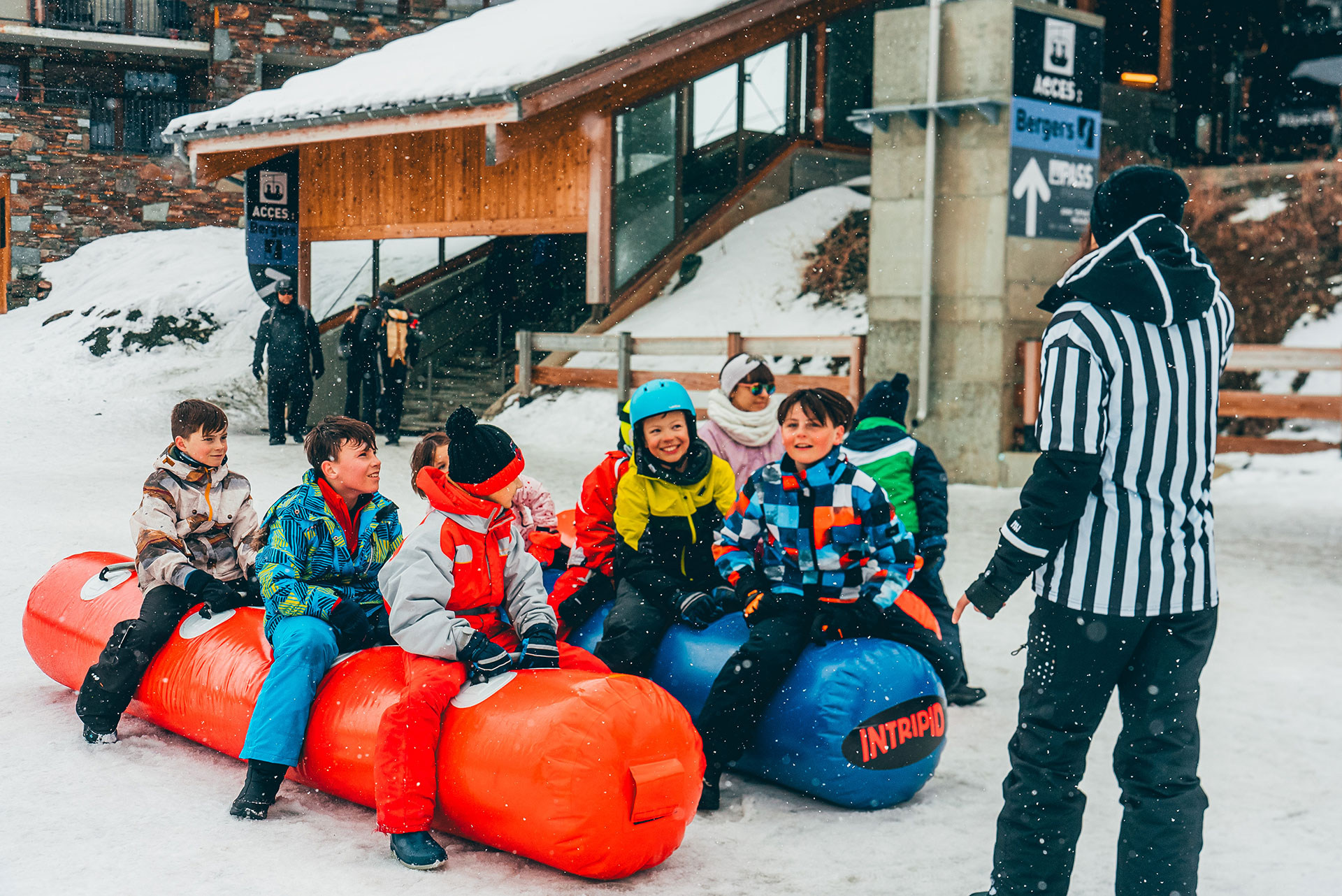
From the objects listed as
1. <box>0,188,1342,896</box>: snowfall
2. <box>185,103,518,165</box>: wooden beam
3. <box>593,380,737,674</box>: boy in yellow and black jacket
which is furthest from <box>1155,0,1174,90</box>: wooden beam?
<box>593,380,737,674</box>: boy in yellow and black jacket

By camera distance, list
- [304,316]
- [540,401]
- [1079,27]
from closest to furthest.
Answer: [1079,27] → [304,316] → [540,401]

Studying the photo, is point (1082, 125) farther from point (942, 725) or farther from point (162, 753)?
point (162, 753)

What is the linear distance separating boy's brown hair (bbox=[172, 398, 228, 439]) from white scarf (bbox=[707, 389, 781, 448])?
185 centimetres

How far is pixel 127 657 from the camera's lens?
443 cm

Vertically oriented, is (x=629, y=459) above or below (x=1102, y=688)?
above

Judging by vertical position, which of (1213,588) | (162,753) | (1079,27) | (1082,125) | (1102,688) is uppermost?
(1079,27)

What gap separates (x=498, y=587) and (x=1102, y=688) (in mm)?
1761

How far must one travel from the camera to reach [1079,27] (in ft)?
38.3

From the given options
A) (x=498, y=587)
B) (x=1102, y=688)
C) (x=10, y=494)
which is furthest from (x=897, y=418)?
(x=10, y=494)

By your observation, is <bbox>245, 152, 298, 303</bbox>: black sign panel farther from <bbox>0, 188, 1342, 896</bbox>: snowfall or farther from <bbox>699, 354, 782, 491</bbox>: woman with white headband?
<bbox>699, 354, 782, 491</bbox>: woman with white headband

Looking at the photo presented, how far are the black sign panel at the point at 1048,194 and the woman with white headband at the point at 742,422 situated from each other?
23.0 ft

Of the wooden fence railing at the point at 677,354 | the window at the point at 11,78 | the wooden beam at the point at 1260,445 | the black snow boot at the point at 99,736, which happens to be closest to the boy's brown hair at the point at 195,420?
the black snow boot at the point at 99,736

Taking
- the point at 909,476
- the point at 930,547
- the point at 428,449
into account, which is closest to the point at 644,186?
the point at 909,476

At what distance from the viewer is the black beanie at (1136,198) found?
9.35 ft
